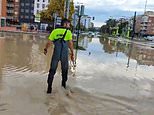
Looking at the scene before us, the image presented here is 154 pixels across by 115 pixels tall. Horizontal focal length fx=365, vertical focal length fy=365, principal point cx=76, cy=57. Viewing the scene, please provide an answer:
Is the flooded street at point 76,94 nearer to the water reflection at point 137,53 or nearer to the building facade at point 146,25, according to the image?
the water reflection at point 137,53

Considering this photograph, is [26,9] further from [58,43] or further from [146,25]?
[58,43]

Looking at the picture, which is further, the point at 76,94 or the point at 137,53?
the point at 137,53

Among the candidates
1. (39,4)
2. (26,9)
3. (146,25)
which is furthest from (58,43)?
(146,25)

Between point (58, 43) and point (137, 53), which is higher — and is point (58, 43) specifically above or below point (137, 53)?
above

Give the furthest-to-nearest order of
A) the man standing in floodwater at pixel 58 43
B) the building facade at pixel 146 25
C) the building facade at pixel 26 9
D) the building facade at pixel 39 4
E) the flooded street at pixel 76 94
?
the building facade at pixel 146 25, the building facade at pixel 26 9, the building facade at pixel 39 4, the man standing in floodwater at pixel 58 43, the flooded street at pixel 76 94

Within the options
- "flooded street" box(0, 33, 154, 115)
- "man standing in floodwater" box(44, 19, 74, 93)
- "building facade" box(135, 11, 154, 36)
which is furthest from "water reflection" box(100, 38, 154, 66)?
"building facade" box(135, 11, 154, 36)

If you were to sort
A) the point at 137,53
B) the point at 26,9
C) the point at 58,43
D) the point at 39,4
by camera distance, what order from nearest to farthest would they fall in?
the point at 58,43 → the point at 137,53 → the point at 39,4 → the point at 26,9

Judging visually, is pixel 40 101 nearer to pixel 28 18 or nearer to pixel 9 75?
pixel 9 75

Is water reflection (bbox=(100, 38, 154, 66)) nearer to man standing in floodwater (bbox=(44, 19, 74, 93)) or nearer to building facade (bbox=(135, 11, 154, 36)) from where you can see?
man standing in floodwater (bbox=(44, 19, 74, 93))

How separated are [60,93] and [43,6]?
433ft

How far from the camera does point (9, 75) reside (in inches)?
439

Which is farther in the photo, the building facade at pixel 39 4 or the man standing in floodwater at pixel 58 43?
the building facade at pixel 39 4

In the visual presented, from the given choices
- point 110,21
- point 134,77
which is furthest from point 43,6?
point 134,77

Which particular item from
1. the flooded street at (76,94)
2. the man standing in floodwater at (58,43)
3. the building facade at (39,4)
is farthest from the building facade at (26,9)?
the man standing in floodwater at (58,43)
